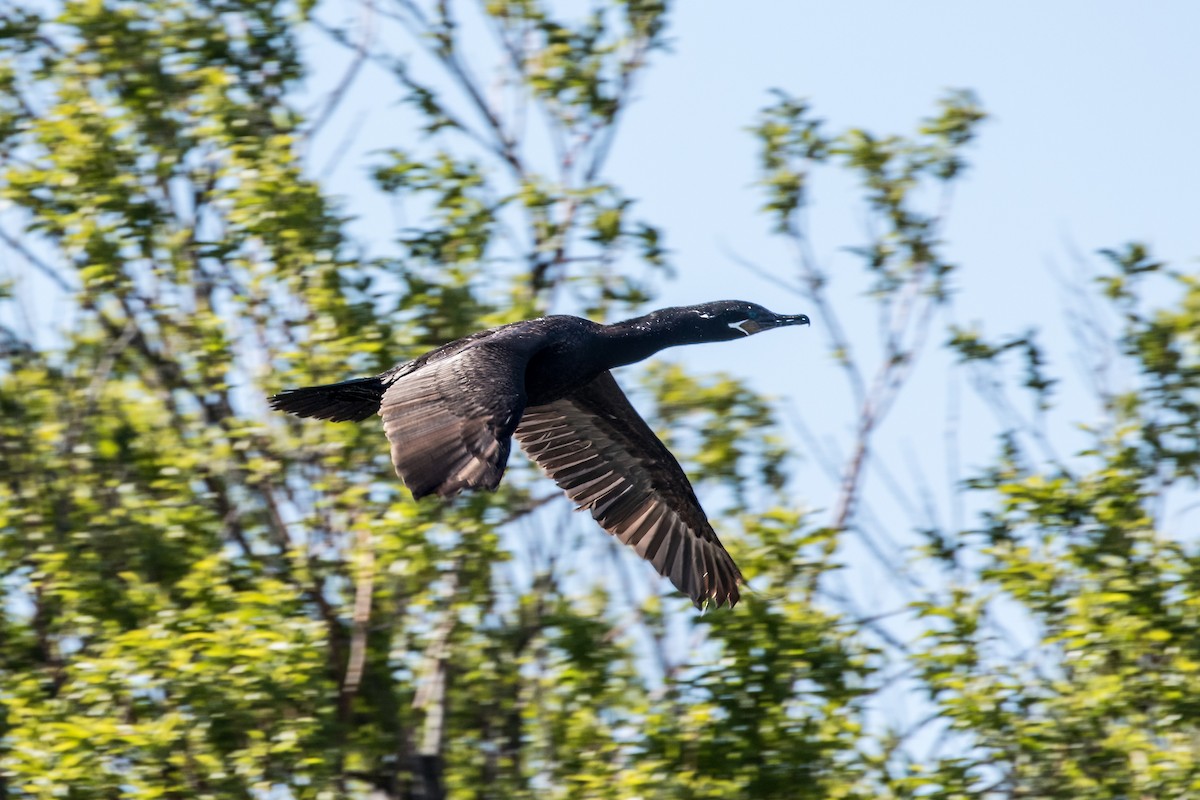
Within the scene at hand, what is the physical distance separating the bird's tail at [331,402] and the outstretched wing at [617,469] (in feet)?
3.94

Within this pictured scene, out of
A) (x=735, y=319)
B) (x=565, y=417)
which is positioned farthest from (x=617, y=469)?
(x=735, y=319)

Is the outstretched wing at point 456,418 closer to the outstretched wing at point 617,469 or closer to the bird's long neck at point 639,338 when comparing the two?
the bird's long neck at point 639,338

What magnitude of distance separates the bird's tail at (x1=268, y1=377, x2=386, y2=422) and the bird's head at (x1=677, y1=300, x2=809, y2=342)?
1402mm

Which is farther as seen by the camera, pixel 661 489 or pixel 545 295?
pixel 545 295

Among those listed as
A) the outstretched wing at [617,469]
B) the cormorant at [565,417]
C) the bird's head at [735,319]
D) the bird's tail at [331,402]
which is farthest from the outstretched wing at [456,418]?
the outstretched wing at [617,469]

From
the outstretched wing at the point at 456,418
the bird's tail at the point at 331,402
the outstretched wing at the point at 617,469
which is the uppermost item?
the outstretched wing at the point at 456,418

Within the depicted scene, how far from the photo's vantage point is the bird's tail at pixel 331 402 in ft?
27.0

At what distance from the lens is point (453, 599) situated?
31.3 feet

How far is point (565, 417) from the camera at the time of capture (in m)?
9.76

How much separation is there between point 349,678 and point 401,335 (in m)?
1.69

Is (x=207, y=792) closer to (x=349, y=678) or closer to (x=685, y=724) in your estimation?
(x=349, y=678)

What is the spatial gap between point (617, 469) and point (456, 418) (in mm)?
2774

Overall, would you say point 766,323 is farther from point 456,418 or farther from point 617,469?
point 456,418

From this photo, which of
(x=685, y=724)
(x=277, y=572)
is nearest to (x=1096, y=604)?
(x=685, y=724)
